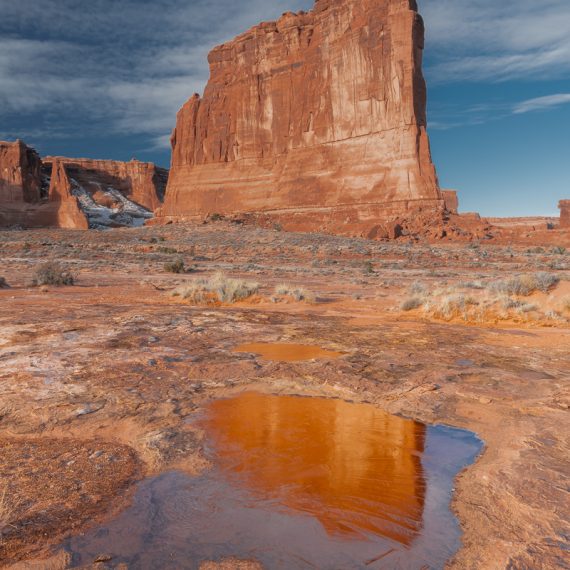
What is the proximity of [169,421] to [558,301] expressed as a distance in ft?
32.1

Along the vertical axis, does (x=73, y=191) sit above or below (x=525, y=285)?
above

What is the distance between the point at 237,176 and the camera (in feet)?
191

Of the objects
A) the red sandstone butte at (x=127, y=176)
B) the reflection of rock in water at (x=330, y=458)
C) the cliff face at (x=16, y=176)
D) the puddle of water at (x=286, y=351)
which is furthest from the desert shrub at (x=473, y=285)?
the red sandstone butte at (x=127, y=176)

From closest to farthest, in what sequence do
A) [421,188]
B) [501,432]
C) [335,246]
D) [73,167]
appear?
[501,432] < [335,246] < [421,188] < [73,167]

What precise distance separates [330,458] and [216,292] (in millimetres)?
9740

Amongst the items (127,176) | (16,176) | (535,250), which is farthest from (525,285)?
Result: (127,176)

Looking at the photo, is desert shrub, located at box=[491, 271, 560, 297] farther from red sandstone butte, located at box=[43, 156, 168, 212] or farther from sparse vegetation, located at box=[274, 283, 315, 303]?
red sandstone butte, located at box=[43, 156, 168, 212]

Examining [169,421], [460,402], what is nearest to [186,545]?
[169,421]

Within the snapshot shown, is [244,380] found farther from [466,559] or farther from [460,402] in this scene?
[466,559]

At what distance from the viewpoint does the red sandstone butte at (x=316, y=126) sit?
44156 mm

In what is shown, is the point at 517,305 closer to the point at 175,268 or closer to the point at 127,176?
the point at 175,268

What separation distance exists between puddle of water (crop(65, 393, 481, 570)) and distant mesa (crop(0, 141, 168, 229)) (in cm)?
6803

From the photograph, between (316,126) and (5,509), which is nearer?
(5,509)

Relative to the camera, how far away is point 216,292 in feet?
43.5
